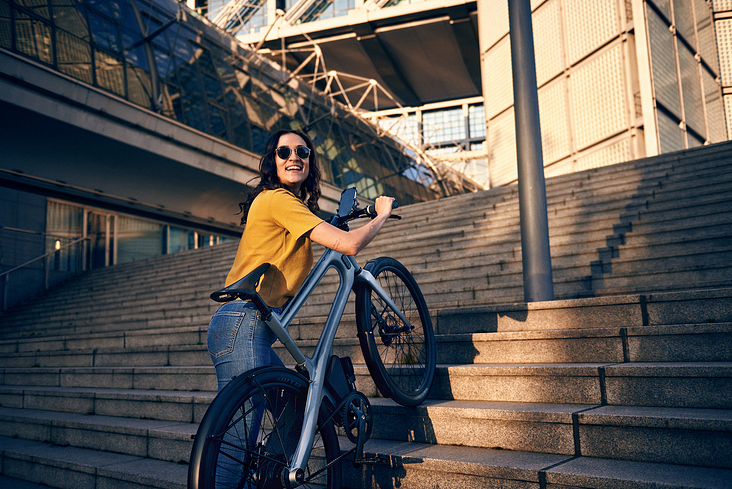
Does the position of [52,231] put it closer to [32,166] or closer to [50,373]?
[32,166]

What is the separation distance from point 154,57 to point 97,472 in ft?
53.8

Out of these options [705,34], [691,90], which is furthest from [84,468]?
[705,34]

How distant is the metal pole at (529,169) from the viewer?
4648mm

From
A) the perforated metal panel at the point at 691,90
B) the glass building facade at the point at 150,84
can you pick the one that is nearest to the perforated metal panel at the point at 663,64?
the perforated metal panel at the point at 691,90

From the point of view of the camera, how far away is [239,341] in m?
2.25

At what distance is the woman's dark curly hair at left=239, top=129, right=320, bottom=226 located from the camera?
2541 mm

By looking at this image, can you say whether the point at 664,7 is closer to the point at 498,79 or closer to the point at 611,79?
the point at 611,79

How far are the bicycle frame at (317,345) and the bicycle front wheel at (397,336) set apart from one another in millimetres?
258

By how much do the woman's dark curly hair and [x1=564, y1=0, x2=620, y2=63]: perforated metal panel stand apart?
13167 millimetres

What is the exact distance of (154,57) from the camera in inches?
682

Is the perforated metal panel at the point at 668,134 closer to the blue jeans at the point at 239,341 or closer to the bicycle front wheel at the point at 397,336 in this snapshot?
the bicycle front wheel at the point at 397,336

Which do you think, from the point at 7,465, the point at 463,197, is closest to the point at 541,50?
the point at 463,197

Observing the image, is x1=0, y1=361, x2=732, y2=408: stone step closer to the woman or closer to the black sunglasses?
the woman

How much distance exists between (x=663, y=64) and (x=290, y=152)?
45.5 ft
